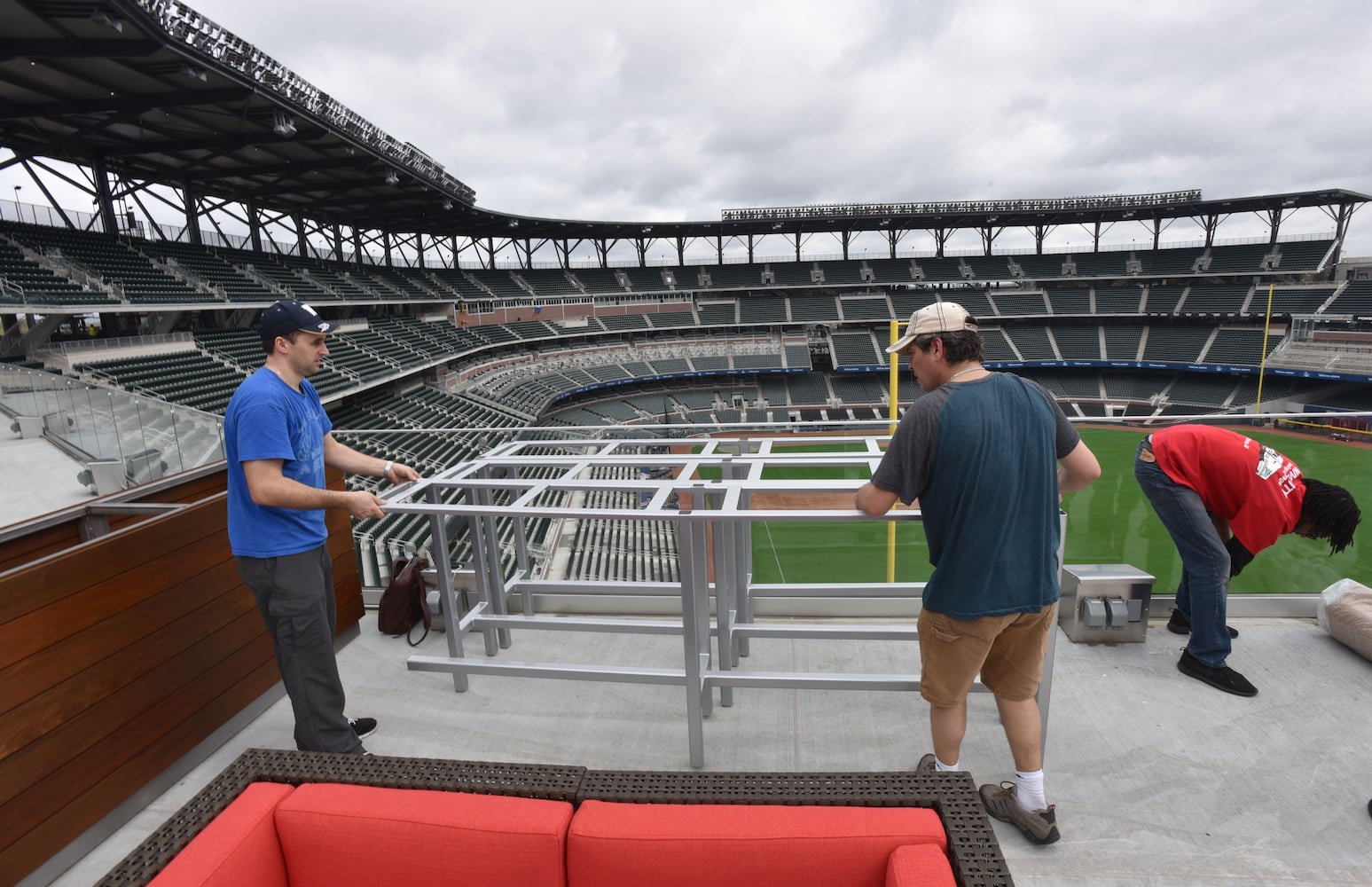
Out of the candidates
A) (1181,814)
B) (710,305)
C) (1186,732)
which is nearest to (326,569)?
(1181,814)

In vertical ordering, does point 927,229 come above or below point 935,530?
above

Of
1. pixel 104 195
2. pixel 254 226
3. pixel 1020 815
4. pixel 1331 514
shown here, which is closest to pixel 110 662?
pixel 1020 815

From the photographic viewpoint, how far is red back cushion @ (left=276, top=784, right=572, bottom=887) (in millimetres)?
1570

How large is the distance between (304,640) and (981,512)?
104 inches

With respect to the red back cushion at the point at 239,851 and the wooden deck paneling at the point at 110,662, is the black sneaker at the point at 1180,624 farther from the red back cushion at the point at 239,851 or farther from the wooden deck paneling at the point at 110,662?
the wooden deck paneling at the point at 110,662

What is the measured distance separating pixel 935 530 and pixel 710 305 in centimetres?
4127

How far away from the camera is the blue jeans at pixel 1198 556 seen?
10.2 feet

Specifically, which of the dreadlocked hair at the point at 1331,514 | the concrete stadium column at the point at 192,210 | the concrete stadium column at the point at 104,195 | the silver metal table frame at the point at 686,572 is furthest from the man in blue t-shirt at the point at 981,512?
the concrete stadium column at the point at 192,210

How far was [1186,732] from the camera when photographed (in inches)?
111

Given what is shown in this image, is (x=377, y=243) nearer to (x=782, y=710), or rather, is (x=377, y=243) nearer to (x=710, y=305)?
(x=710, y=305)

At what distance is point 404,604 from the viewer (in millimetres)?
3967

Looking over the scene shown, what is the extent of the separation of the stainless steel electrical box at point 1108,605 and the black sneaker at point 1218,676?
0.28m

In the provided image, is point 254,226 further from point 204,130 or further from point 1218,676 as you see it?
point 1218,676

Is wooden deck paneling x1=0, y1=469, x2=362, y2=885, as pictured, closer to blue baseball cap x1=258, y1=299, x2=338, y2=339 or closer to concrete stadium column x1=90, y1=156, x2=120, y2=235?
blue baseball cap x1=258, y1=299, x2=338, y2=339
